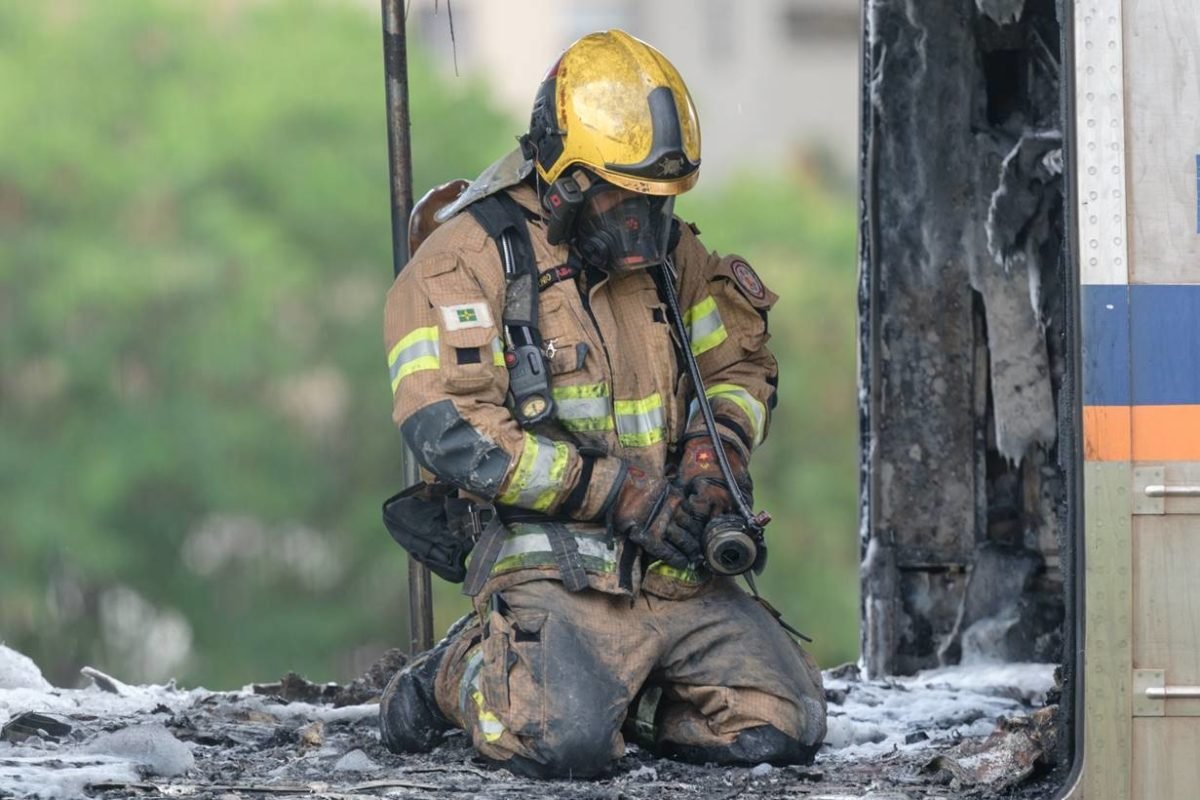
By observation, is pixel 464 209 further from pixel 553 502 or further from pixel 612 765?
pixel 612 765

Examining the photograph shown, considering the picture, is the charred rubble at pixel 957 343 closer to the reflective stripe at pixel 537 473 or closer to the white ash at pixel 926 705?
the white ash at pixel 926 705

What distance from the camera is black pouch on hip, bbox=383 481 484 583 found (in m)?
5.11

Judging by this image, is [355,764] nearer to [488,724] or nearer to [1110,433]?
[488,724]

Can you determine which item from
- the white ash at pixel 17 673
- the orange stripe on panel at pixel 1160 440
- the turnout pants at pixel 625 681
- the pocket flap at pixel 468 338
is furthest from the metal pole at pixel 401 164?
the orange stripe on panel at pixel 1160 440

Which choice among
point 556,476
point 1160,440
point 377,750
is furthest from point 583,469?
point 1160,440

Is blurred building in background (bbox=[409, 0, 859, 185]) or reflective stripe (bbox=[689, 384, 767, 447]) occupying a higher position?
Result: blurred building in background (bbox=[409, 0, 859, 185])

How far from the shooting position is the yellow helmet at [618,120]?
4.86m

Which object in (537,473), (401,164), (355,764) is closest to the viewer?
(537,473)

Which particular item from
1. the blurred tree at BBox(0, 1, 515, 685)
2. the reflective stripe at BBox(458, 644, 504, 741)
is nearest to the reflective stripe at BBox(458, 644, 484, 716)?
the reflective stripe at BBox(458, 644, 504, 741)

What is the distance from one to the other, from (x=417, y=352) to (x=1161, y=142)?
1.77 meters

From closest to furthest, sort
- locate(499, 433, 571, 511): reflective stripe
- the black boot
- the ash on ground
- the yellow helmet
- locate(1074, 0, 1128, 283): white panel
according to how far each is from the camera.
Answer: locate(1074, 0, 1128, 283): white panel → the ash on ground → locate(499, 433, 571, 511): reflective stripe → the yellow helmet → the black boot

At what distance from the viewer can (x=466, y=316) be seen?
4793mm

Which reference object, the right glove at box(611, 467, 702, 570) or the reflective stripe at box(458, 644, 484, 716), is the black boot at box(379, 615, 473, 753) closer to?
the reflective stripe at box(458, 644, 484, 716)

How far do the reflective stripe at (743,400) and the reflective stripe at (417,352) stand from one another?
0.84 m
